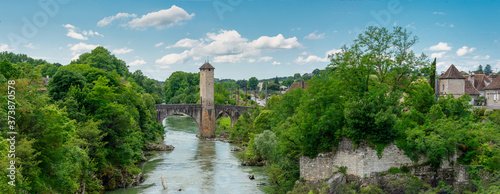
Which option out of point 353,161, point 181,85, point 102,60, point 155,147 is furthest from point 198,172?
point 181,85

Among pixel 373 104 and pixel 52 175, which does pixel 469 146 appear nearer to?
pixel 373 104

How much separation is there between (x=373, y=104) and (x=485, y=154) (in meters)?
5.16

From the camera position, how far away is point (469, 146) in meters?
19.2

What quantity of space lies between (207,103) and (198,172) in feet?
94.7

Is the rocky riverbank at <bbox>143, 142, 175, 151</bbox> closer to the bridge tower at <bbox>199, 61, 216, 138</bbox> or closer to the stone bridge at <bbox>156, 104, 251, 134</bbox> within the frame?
the stone bridge at <bbox>156, 104, 251, 134</bbox>

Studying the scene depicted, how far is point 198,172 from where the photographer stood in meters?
36.5

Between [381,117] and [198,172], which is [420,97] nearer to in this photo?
[381,117]

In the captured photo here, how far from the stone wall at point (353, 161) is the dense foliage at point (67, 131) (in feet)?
38.6

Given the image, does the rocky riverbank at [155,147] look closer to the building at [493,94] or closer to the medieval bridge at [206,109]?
the medieval bridge at [206,109]

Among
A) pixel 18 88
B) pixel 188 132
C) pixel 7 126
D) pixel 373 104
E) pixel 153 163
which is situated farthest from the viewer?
pixel 188 132

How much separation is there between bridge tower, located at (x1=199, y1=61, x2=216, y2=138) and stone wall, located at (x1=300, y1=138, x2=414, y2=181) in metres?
42.3

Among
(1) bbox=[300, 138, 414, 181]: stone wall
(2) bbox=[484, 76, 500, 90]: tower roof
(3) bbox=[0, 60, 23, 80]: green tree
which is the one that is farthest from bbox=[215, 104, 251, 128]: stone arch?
(3) bbox=[0, 60, 23, 80]: green tree

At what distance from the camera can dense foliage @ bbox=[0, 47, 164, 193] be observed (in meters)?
16.9

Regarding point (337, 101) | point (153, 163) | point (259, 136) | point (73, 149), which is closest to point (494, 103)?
point (259, 136)
